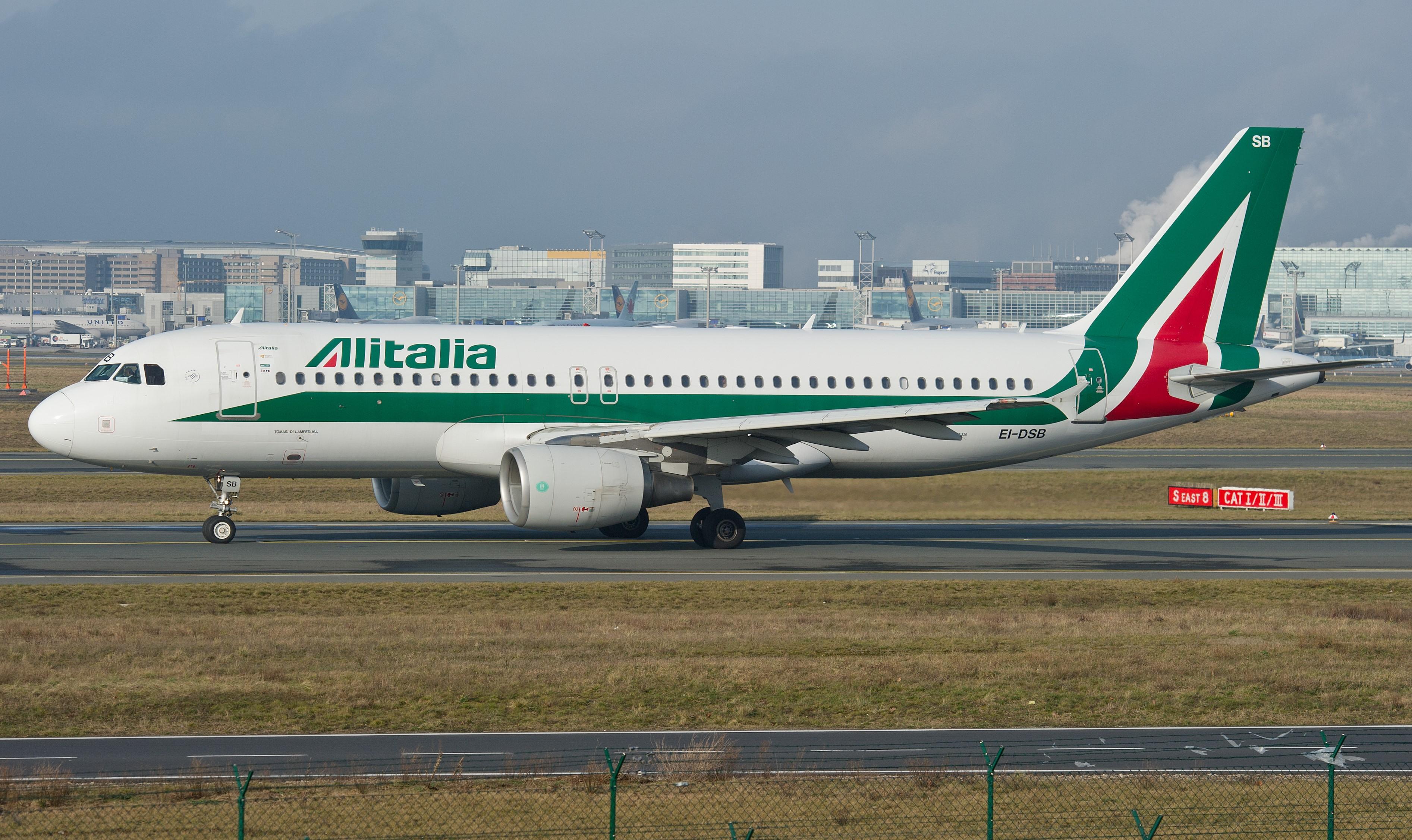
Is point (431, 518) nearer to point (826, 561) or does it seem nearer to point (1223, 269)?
point (826, 561)

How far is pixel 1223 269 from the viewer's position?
39312mm

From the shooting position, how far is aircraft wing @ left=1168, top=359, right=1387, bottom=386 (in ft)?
119

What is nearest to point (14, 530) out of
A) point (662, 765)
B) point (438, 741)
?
point (438, 741)

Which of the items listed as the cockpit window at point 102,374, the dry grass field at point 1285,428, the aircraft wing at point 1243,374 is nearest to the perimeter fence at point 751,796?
the cockpit window at point 102,374

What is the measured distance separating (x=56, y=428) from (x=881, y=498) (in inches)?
735

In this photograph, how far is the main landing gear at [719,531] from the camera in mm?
35500

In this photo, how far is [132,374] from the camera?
3300 centimetres

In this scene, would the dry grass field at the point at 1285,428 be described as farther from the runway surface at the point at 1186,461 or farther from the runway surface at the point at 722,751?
the runway surface at the point at 722,751

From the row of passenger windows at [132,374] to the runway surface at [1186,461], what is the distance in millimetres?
20017

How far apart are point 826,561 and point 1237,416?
188 ft

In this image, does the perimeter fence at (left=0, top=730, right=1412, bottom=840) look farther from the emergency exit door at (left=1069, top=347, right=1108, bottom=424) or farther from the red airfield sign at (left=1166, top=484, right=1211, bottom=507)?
the red airfield sign at (left=1166, top=484, right=1211, bottom=507)

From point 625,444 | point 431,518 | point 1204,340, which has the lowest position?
point 431,518

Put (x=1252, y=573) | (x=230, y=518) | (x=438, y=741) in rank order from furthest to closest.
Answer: (x=230, y=518)
(x=1252, y=573)
(x=438, y=741)

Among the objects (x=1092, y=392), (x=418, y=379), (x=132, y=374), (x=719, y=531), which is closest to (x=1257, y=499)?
(x=1092, y=392)
